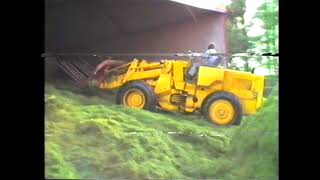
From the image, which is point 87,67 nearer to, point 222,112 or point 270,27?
point 222,112

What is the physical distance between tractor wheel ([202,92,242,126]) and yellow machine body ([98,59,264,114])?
0.03 m

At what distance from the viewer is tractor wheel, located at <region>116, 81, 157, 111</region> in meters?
2.84

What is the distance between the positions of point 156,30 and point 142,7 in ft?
0.51

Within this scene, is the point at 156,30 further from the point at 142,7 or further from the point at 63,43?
the point at 63,43

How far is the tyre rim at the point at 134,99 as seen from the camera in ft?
9.34

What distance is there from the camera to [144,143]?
111 inches

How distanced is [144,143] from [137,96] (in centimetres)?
27

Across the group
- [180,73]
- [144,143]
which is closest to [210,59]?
[180,73]

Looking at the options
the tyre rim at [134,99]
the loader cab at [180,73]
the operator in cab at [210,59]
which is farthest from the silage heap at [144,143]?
the operator in cab at [210,59]

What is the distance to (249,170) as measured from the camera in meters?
2.80

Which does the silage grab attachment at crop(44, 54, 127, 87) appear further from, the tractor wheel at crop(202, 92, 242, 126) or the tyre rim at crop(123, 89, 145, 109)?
the tractor wheel at crop(202, 92, 242, 126)

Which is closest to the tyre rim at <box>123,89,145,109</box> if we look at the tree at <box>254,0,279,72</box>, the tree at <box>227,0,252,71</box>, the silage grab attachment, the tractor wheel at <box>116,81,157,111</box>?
the tractor wheel at <box>116,81,157,111</box>
